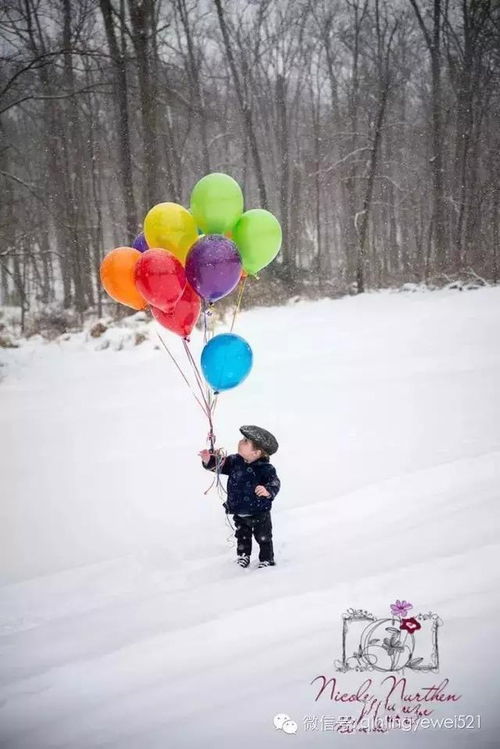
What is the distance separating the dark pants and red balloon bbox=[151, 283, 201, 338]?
148 centimetres

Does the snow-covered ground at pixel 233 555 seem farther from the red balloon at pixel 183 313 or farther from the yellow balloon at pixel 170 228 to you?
the yellow balloon at pixel 170 228

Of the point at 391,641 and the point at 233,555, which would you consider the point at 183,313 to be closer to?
the point at 233,555

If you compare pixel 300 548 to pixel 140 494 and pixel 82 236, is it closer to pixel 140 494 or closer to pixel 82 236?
pixel 140 494

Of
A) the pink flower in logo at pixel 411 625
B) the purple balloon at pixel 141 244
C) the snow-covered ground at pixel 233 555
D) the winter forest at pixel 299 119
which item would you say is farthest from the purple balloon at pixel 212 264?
the winter forest at pixel 299 119

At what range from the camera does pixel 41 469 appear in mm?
5020

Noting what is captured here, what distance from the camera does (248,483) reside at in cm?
321

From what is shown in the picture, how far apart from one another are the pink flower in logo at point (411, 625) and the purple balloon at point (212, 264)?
7.66ft

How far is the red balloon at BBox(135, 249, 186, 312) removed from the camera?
10.3 ft

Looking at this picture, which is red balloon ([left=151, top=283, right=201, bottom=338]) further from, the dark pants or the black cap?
the dark pants

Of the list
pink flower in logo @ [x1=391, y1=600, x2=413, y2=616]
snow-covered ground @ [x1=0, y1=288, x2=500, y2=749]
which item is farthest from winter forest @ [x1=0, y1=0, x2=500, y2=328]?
pink flower in logo @ [x1=391, y1=600, x2=413, y2=616]

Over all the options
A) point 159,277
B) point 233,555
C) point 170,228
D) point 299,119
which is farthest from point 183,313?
point 299,119

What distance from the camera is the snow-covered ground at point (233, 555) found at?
6.97ft

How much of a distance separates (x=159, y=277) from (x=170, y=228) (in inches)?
20.5

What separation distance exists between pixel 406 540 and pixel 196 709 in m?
1.81
